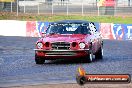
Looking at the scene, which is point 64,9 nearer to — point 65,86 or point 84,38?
point 84,38

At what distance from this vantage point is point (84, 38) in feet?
57.6

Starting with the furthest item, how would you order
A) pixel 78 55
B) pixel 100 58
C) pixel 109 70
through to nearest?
pixel 100 58 → pixel 78 55 → pixel 109 70

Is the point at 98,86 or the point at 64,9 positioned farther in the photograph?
the point at 64,9

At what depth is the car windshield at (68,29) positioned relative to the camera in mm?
18578

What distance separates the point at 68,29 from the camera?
1872 cm

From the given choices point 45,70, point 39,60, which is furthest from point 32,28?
point 45,70

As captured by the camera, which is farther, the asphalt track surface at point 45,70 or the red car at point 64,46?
the red car at point 64,46

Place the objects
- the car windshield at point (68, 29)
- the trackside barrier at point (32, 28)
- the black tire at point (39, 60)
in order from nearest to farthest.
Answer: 1. the black tire at point (39, 60)
2. the car windshield at point (68, 29)
3. the trackside barrier at point (32, 28)

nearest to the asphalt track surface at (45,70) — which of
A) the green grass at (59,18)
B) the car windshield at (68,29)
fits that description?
the car windshield at (68,29)

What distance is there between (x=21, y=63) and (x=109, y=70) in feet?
13.2

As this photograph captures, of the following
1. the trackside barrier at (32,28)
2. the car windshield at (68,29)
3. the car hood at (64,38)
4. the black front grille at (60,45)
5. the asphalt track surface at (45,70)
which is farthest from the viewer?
the trackside barrier at (32,28)

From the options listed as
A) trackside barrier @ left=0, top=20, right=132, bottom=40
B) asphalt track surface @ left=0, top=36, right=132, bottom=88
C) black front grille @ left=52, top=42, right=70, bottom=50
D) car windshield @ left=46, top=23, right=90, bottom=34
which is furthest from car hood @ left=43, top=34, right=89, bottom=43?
trackside barrier @ left=0, top=20, right=132, bottom=40

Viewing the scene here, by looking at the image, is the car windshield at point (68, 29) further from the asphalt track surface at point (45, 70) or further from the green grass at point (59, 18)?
the green grass at point (59, 18)

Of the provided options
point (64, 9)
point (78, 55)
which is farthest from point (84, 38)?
point (64, 9)
